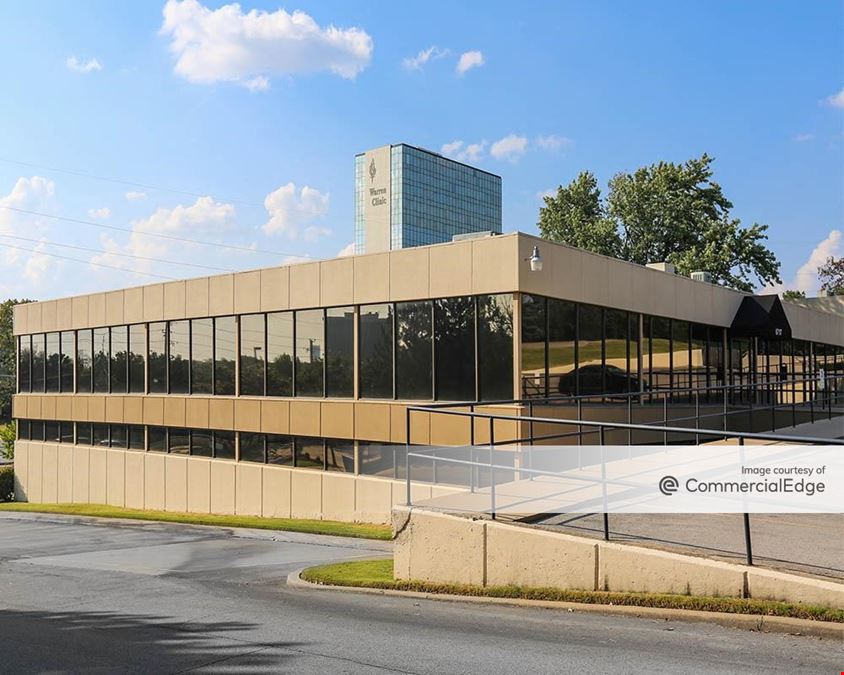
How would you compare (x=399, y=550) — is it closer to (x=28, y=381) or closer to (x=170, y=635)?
(x=170, y=635)

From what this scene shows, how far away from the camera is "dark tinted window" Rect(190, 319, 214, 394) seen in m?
27.8

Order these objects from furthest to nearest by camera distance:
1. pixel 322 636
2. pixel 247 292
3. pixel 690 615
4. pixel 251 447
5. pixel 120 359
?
pixel 120 359 → pixel 251 447 → pixel 247 292 → pixel 322 636 → pixel 690 615

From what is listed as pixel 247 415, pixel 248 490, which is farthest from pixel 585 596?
pixel 248 490

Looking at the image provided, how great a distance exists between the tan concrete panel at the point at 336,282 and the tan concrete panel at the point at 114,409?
13.2 m

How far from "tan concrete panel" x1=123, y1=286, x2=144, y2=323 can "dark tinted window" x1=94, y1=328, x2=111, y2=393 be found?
6.91 ft

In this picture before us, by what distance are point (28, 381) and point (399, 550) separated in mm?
33833

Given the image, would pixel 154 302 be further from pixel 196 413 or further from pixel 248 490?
pixel 248 490

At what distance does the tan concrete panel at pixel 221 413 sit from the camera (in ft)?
88.0

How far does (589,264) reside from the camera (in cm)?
2114

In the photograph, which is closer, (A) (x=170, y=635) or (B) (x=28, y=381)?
(A) (x=170, y=635)

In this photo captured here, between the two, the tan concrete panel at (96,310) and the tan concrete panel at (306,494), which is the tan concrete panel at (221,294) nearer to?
the tan concrete panel at (306,494)

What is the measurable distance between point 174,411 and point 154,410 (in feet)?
4.91

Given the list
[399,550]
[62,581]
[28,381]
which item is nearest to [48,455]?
[28,381]

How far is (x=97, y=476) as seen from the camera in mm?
33688
